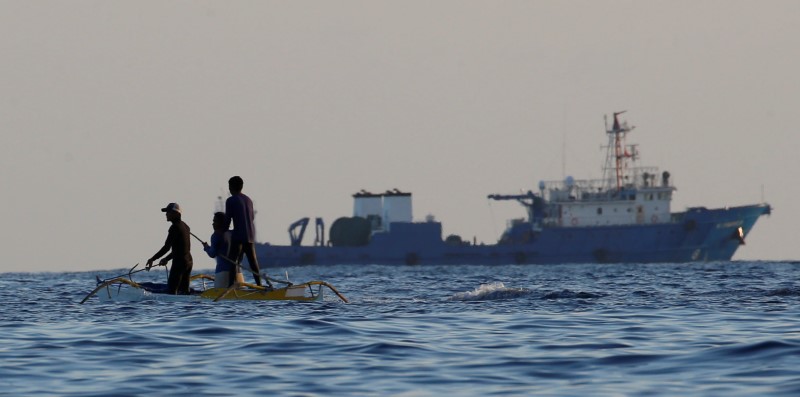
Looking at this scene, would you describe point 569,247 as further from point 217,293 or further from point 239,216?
point 217,293

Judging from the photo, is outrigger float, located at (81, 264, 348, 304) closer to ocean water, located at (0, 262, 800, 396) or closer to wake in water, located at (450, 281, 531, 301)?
ocean water, located at (0, 262, 800, 396)

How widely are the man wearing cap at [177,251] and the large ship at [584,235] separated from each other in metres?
61.4

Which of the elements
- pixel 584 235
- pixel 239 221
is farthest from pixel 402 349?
pixel 584 235

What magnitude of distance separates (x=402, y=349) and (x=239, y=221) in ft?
25.3

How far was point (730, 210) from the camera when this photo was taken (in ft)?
274

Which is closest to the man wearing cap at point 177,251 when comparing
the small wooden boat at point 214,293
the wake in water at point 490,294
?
the small wooden boat at point 214,293

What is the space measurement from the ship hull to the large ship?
6cm

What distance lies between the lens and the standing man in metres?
20.1

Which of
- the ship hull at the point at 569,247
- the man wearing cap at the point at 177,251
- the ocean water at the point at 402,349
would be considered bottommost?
the ocean water at the point at 402,349

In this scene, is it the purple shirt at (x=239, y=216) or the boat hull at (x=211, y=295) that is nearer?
the boat hull at (x=211, y=295)

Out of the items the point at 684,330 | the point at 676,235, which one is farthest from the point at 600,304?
the point at 676,235

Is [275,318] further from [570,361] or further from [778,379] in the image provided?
[778,379]

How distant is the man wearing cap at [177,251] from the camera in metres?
19.6

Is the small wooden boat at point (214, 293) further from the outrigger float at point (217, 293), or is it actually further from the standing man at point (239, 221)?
the standing man at point (239, 221)
